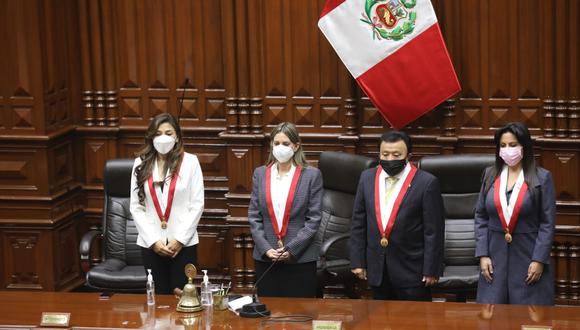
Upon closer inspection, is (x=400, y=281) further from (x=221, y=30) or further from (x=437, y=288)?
(x=221, y=30)

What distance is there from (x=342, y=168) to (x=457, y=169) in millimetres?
744

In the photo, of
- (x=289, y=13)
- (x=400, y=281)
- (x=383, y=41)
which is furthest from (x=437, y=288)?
(x=289, y=13)

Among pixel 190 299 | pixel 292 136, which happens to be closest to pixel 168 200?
pixel 292 136

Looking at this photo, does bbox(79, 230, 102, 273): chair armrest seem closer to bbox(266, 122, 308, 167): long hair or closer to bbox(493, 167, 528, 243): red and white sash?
bbox(266, 122, 308, 167): long hair

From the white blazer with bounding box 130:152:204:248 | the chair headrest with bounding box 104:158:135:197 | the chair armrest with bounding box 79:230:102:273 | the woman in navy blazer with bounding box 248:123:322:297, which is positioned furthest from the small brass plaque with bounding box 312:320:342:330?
the chair headrest with bounding box 104:158:135:197

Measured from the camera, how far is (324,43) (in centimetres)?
757

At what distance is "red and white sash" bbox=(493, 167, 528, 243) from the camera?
5.88 m

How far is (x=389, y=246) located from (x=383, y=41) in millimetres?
1727

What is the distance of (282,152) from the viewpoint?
20.5 ft

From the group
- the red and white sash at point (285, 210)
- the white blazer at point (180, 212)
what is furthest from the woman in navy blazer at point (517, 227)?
the white blazer at point (180, 212)

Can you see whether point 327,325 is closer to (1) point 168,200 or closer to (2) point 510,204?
(2) point 510,204

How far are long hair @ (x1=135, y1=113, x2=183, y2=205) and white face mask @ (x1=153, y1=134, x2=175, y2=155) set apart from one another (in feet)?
0.13

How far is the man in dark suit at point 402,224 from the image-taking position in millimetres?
6113

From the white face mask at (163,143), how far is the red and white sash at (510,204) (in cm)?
187
